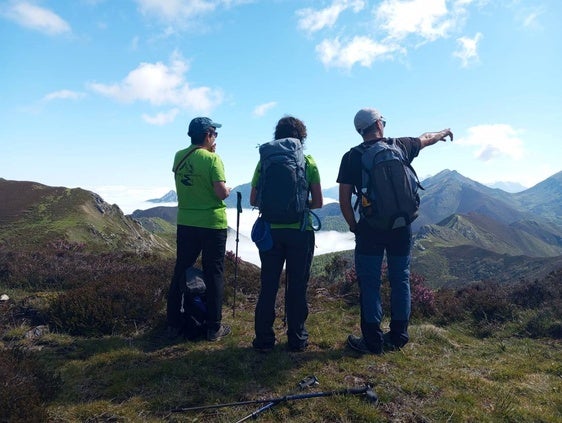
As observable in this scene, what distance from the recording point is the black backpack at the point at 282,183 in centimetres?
555

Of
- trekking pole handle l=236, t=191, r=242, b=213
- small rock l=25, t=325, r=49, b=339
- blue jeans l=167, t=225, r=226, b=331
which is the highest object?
trekking pole handle l=236, t=191, r=242, b=213

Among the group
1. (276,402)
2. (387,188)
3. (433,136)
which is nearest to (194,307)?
(276,402)

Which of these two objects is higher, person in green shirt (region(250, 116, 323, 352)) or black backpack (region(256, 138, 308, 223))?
black backpack (region(256, 138, 308, 223))

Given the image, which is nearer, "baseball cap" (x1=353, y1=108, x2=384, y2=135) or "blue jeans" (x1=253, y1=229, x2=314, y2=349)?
"blue jeans" (x1=253, y1=229, x2=314, y2=349)

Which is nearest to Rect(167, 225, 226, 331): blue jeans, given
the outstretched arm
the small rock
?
the small rock

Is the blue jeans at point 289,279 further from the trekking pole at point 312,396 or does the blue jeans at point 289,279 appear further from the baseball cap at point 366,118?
the baseball cap at point 366,118

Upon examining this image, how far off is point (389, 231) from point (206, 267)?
119 inches

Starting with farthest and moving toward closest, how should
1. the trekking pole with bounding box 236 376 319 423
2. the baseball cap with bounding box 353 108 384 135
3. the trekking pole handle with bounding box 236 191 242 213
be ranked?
the trekking pole handle with bounding box 236 191 242 213 < the baseball cap with bounding box 353 108 384 135 < the trekking pole with bounding box 236 376 319 423

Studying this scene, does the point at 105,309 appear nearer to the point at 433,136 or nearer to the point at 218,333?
the point at 218,333

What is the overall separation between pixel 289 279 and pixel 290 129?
7.61ft

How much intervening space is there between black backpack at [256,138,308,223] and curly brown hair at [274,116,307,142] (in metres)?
0.28

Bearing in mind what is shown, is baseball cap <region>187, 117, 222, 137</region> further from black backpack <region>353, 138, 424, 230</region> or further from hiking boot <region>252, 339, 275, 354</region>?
hiking boot <region>252, 339, 275, 354</region>

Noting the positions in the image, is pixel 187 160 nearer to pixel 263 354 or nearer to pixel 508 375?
pixel 263 354

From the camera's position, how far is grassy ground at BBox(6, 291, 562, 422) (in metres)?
4.17
